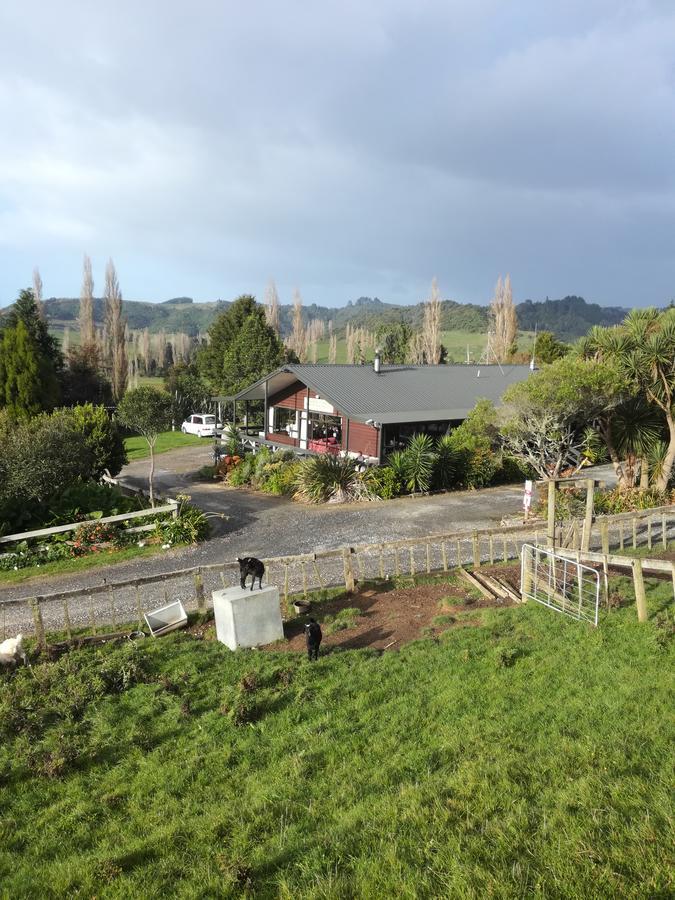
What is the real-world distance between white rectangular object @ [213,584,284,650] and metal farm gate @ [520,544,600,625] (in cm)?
438

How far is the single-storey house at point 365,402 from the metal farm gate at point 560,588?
44.1 feet

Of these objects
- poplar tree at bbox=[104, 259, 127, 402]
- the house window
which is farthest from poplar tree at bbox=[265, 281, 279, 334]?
the house window

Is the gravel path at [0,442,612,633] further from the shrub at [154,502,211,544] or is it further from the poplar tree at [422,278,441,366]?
the poplar tree at [422,278,441,366]

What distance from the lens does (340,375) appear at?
26.9 metres

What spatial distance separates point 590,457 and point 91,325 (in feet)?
158

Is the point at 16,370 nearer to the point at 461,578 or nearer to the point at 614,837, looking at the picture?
the point at 461,578

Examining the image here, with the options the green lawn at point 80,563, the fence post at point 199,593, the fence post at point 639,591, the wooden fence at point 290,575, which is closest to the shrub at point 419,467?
the wooden fence at point 290,575

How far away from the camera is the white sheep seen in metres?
8.51

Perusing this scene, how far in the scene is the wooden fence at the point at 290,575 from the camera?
10453 millimetres

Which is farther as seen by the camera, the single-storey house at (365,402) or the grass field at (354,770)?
the single-storey house at (365,402)

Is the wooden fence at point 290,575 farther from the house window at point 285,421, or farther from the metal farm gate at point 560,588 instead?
the house window at point 285,421

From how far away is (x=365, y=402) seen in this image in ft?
81.2

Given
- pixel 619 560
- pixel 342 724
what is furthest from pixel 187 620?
pixel 619 560

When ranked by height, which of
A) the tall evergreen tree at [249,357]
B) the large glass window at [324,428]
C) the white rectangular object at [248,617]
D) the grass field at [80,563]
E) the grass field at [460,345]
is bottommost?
the grass field at [80,563]
